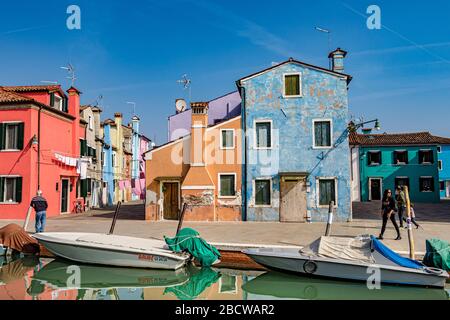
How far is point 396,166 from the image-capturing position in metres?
34.0

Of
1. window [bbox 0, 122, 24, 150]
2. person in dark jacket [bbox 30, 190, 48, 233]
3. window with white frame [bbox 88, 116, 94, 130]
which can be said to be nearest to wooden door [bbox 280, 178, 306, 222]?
person in dark jacket [bbox 30, 190, 48, 233]

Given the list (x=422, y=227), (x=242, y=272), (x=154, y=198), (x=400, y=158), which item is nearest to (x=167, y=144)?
(x=154, y=198)

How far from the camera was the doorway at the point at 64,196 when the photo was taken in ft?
77.4

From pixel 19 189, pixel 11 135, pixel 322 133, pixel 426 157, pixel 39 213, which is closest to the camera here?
pixel 39 213

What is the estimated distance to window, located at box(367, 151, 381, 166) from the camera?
34.3 m

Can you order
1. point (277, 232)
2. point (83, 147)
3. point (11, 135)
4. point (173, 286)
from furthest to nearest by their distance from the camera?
point (83, 147)
point (11, 135)
point (277, 232)
point (173, 286)

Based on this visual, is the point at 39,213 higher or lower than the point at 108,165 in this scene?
lower

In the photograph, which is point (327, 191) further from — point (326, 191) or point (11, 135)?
point (11, 135)

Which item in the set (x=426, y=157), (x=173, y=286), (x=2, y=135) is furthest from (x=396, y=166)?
(x=2, y=135)

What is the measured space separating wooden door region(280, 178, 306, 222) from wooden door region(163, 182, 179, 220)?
5403mm

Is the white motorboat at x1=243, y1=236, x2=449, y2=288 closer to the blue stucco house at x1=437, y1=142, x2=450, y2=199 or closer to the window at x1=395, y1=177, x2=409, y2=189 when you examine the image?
the window at x1=395, y1=177, x2=409, y2=189

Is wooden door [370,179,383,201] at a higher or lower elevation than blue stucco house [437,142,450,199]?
lower

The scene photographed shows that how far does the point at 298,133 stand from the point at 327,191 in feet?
10.3
